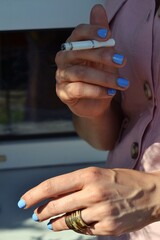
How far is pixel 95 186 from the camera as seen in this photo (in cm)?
79

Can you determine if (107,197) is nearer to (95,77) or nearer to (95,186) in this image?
(95,186)

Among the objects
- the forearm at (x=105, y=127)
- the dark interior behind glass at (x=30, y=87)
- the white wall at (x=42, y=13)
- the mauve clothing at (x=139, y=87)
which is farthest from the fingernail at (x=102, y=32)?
the dark interior behind glass at (x=30, y=87)

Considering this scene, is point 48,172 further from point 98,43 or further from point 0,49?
point 98,43

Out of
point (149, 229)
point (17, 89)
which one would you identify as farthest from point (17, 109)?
point (149, 229)

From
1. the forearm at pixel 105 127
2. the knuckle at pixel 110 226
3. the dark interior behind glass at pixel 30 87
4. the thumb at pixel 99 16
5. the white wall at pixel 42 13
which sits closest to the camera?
the knuckle at pixel 110 226

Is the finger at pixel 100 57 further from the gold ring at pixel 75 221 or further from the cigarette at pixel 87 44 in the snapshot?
the gold ring at pixel 75 221

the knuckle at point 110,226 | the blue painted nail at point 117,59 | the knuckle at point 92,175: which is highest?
the blue painted nail at point 117,59

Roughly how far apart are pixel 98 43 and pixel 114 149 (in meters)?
0.29

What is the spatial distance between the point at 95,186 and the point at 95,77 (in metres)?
0.19

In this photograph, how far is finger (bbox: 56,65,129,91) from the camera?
871 millimetres

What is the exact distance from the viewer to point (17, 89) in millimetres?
2311

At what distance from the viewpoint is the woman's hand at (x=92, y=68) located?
865mm

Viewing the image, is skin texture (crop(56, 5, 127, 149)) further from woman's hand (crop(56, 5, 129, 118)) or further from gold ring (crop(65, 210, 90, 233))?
gold ring (crop(65, 210, 90, 233))

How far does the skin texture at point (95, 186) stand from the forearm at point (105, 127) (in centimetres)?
14
